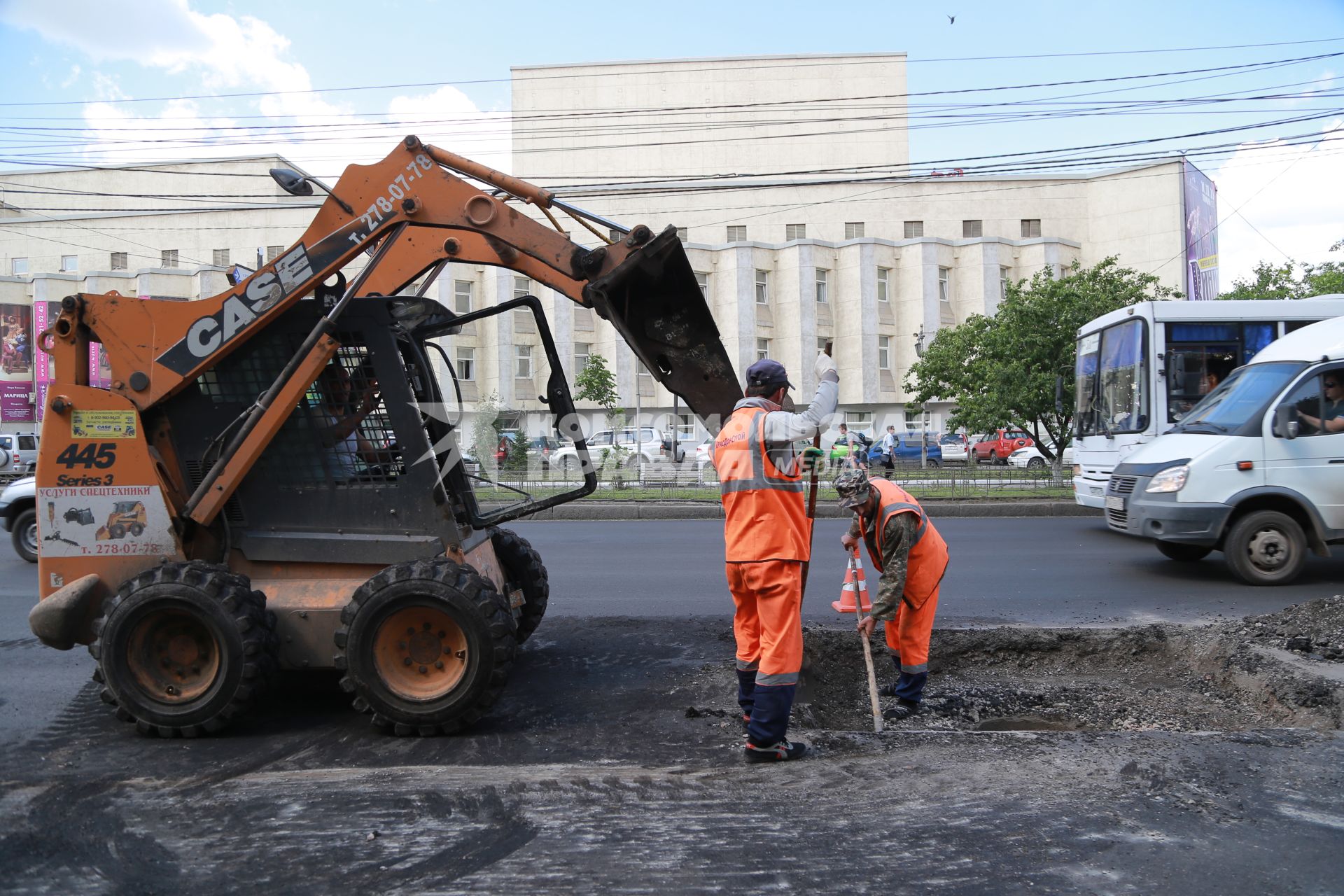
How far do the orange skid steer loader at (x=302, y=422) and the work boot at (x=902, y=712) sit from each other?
195 cm

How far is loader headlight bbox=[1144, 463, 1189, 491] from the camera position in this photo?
9508 mm

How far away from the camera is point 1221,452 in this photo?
31.0 ft

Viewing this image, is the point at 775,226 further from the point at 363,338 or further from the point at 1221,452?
the point at 363,338

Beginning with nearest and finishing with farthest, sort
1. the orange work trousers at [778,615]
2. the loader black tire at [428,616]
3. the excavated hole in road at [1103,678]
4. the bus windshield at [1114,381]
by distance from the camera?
the orange work trousers at [778,615]
the loader black tire at [428,616]
the excavated hole in road at [1103,678]
the bus windshield at [1114,381]

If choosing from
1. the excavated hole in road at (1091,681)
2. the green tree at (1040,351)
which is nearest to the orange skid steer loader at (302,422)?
the excavated hole in road at (1091,681)

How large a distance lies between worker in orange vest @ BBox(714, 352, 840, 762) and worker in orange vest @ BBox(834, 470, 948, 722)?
887mm

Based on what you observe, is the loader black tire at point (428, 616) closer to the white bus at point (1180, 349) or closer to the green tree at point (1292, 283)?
the white bus at point (1180, 349)

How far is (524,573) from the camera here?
265 inches

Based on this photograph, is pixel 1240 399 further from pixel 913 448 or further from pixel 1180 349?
pixel 913 448

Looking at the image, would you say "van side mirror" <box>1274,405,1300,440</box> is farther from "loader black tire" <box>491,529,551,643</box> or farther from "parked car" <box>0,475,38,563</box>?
"parked car" <box>0,475,38,563</box>

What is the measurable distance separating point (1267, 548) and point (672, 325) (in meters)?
7.26

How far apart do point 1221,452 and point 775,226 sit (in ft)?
130

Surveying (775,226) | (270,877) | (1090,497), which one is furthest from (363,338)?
(775,226)

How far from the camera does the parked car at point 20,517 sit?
11.4 meters
